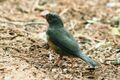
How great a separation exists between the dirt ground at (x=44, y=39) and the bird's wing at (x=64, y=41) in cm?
32

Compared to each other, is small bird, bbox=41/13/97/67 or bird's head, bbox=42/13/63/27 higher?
bird's head, bbox=42/13/63/27

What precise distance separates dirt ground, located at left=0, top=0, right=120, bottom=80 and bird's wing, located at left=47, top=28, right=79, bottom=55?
1.04ft

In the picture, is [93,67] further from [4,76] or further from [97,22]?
[97,22]

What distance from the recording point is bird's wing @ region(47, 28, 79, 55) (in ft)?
20.7

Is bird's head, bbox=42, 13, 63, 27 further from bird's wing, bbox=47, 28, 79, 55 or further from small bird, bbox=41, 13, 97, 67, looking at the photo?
bird's wing, bbox=47, 28, 79, 55

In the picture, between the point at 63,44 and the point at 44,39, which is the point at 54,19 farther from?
the point at 44,39

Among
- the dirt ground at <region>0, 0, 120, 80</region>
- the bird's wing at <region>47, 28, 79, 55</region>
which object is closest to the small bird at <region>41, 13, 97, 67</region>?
the bird's wing at <region>47, 28, 79, 55</region>

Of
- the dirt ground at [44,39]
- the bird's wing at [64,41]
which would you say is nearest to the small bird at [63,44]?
the bird's wing at [64,41]

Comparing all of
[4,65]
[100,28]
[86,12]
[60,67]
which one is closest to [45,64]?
[60,67]

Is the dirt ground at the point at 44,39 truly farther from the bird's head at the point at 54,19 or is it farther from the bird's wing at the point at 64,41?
the bird's head at the point at 54,19

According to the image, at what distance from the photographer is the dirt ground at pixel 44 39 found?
6.25 metres

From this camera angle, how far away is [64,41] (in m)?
6.38

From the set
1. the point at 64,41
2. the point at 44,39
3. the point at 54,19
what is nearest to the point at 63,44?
the point at 64,41

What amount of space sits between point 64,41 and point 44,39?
128 cm
